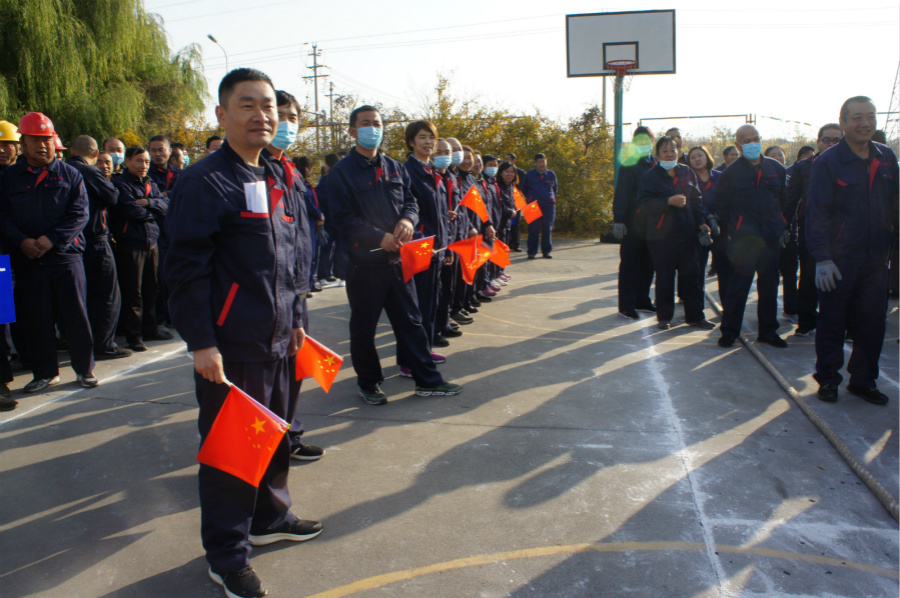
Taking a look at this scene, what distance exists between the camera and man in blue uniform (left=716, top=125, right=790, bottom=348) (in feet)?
21.8

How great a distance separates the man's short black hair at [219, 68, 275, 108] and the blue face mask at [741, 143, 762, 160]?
5.34 m

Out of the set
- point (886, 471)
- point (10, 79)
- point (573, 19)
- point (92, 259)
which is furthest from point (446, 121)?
point (886, 471)

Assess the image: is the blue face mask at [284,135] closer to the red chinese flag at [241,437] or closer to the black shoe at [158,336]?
the red chinese flag at [241,437]

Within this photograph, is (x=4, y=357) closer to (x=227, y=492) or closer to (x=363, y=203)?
(x=363, y=203)

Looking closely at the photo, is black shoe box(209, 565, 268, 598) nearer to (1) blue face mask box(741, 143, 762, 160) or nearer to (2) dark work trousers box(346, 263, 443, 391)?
(2) dark work trousers box(346, 263, 443, 391)

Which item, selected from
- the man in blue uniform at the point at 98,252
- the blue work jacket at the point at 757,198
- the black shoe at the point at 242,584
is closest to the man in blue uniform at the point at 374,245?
the black shoe at the point at 242,584

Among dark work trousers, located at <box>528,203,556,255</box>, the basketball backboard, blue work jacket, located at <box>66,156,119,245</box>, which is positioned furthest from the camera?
the basketball backboard

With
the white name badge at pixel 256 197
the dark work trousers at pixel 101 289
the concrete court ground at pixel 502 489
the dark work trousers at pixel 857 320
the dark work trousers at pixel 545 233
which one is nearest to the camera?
the white name badge at pixel 256 197

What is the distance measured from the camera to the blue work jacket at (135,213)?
22.3 ft

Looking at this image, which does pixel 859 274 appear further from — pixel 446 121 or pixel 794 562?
pixel 446 121

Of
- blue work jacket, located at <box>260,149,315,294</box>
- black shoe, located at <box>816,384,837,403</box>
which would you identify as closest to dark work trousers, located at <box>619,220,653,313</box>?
black shoe, located at <box>816,384,837,403</box>

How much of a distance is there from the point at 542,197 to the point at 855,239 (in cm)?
990

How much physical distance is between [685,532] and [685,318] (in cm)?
513

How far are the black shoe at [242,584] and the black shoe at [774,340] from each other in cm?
575
